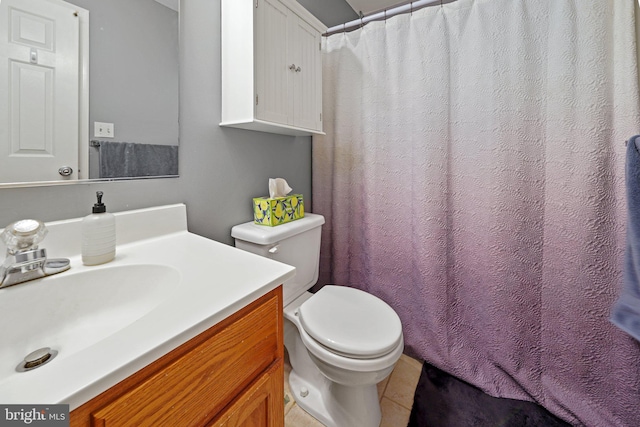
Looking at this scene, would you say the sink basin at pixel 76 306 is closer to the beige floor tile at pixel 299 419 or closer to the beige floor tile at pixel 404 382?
the beige floor tile at pixel 299 419

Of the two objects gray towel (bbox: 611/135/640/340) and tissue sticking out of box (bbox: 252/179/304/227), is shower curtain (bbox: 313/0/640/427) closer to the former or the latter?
gray towel (bbox: 611/135/640/340)

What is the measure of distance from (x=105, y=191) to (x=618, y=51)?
5.69ft

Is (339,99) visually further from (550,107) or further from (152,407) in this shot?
(152,407)

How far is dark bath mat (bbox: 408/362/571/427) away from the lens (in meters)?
1.05

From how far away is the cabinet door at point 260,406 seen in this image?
51 cm

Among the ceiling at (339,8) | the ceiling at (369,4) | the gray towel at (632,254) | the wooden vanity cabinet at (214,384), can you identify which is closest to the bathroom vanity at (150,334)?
the wooden vanity cabinet at (214,384)

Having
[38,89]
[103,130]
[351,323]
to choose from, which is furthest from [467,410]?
[38,89]

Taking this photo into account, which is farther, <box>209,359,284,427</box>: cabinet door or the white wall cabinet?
the white wall cabinet

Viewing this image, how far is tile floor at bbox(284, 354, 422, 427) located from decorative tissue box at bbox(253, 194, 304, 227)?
0.76 metres

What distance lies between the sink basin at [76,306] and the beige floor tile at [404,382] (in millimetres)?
1118

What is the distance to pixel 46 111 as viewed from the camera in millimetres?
661

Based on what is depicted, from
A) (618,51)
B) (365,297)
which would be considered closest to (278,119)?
(365,297)

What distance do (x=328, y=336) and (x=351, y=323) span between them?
118mm

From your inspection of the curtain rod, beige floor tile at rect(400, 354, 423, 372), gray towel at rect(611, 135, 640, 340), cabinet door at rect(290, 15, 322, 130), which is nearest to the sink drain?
cabinet door at rect(290, 15, 322, 130)
